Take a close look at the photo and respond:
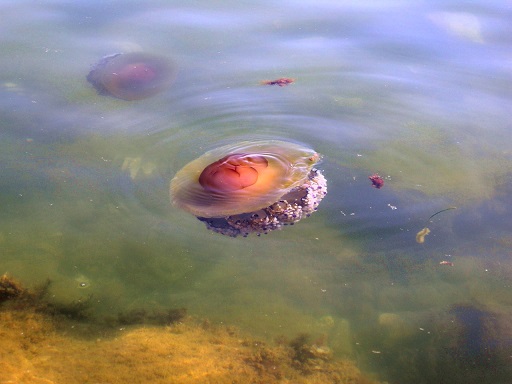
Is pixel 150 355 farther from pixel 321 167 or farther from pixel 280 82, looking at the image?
pixel 280 82

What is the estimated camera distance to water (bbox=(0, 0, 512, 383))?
3.04 meters

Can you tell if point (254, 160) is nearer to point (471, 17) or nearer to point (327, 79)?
point (327, 79)

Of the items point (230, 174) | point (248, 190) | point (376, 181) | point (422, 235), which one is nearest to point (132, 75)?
point (230, 174)

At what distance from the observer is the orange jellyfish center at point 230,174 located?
3596 millimetres

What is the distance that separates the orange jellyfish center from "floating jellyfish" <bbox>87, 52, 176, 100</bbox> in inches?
63.6

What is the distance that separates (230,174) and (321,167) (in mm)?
841

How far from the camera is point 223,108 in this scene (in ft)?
15.3

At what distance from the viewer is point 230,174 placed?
11.9ft

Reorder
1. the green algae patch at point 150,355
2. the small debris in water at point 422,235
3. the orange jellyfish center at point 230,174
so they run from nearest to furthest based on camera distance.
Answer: the green algae patch at point 150,355
the small debris in water at point 422,235
the orange jellyfish center at point 230,174

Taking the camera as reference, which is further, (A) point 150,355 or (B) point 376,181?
(B) point 376,181

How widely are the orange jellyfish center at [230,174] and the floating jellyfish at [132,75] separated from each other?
161 centimetres

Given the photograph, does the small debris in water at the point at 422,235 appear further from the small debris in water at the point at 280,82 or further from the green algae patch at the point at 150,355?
the small debris in water at the point at 280,82

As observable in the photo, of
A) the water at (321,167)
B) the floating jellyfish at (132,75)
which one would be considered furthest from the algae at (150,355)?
the floating jellyfish at (132,75)

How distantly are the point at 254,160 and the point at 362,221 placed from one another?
39.4 inches
